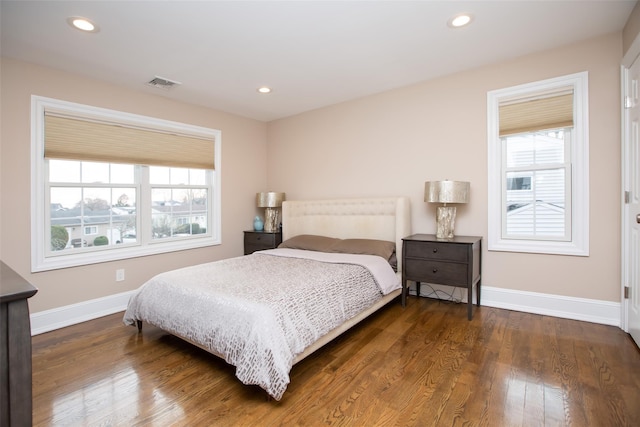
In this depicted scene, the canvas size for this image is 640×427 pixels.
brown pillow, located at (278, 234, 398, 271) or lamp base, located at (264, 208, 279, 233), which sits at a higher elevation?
lamp base, located at (264, 208, 279, 233)

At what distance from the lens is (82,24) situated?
2.23m

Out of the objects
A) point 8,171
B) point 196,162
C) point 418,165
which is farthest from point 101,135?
point 418,165

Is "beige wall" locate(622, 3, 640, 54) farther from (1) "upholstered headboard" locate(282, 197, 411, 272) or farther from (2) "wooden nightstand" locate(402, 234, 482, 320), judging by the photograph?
(1) "upholstered headboard" locate(282, 197, 411, 272)

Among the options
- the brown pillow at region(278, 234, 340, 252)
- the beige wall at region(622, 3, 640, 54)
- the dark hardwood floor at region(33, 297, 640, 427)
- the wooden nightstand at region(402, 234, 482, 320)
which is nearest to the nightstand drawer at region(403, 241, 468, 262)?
the wooden nightstand at region(402, 234, 482, 320)

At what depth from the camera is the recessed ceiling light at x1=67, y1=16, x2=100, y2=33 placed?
7.13 ft

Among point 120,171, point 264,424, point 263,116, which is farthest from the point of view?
point 263,116

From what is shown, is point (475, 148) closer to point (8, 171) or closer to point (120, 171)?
point (120, 171)

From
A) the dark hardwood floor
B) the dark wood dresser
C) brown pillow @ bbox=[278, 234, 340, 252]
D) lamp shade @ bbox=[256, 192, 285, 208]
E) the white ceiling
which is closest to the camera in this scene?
the dark wood dresser

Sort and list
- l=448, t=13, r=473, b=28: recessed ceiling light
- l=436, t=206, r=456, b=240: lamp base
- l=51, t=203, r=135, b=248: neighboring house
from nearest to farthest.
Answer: l=448, t=13, r=473, b=28: recessed ceiling light
l=51, t=203, r=135, b=248: neighboring house
l=436, t=206, r=456, b=240: lamp base

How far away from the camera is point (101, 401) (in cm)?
177

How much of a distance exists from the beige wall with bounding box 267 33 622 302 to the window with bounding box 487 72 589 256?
7 centimetres

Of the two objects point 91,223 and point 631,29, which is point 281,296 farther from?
point 631,29

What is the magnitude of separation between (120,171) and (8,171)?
915mm

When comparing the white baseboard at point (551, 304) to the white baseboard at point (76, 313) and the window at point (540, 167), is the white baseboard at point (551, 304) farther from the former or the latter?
the white baseboard at point (76, 313)
